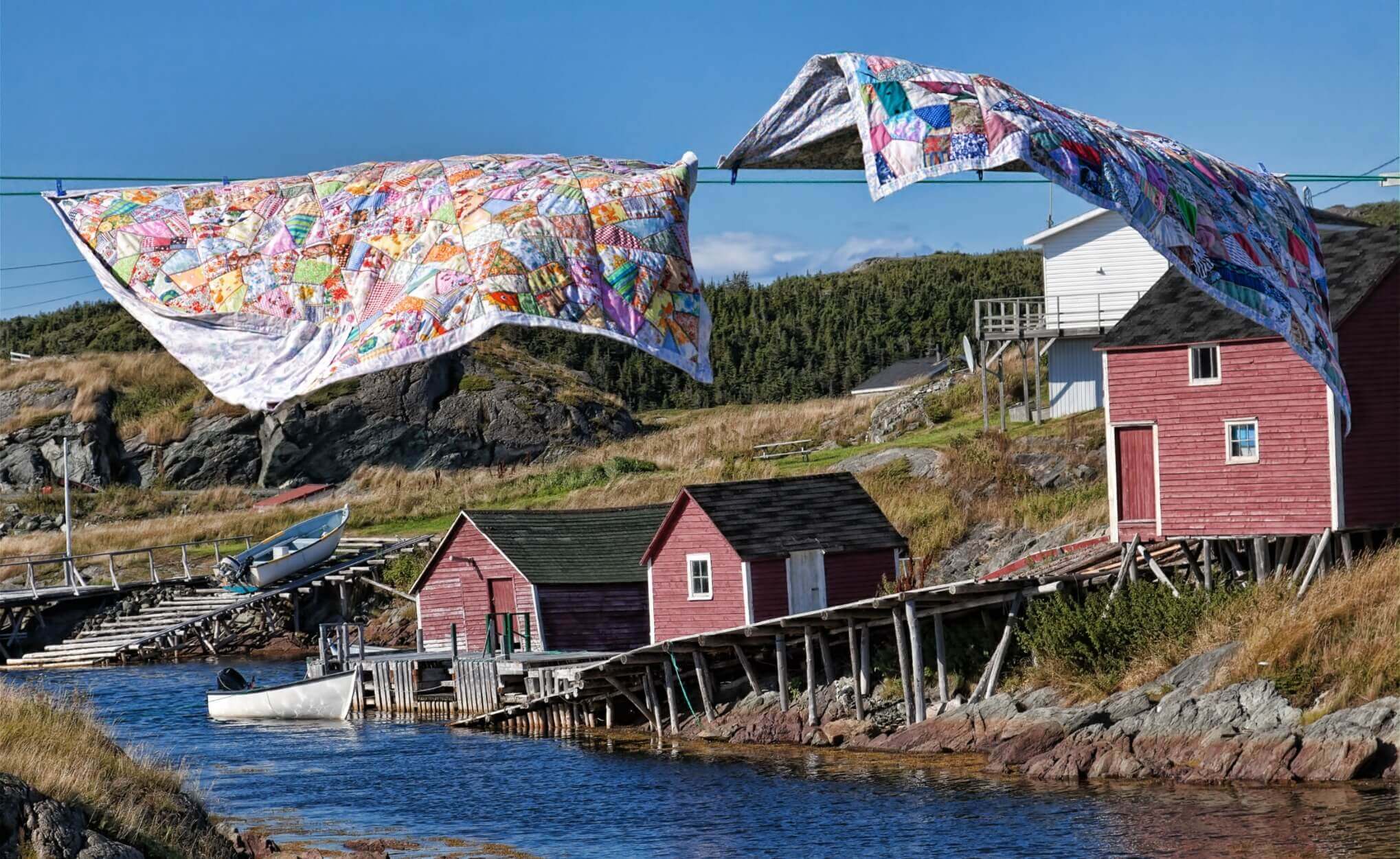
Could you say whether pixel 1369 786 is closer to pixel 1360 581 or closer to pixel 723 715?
pixel 1360 581

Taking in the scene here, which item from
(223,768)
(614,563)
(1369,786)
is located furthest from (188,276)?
(614,563)

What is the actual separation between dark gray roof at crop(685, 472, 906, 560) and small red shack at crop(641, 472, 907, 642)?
2cm

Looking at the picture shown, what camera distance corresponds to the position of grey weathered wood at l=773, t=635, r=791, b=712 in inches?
1326

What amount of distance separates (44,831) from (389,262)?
12178 mm

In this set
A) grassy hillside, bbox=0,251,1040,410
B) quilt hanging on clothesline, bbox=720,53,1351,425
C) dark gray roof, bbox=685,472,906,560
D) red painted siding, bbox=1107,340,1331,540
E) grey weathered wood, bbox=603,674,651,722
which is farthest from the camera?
grassy hillside, bbox=0,251,1040,410

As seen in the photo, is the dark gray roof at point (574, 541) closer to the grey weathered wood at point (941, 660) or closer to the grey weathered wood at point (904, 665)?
the grey weathered wood at point (904, 665)

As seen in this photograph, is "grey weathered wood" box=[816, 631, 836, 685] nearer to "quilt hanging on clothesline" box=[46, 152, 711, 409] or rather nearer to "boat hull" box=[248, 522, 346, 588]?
"boat hull" box=[248, 522, 346, 588]

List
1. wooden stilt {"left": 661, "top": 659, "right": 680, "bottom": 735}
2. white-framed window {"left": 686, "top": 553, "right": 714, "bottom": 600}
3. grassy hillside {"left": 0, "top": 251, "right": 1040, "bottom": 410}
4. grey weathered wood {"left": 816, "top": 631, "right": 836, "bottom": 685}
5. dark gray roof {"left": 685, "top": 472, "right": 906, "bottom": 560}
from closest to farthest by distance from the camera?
1. grey weathered wood {"left": 816, "top": 631, "right": 836, "bottom": 685}
2. wooden stilt {"left": 661, "top": 659, "right": 680, "bottom": 735}
3. dark gray roof {"left": 685, "top": 472, "right": 906, "bottom": 560}
4. white-framed window {"left": 686, "top": 553, "right": 714, "bottom": 600}
5. grassy hillside {"left": 0, "top": 251, "right": 1040, "bottom": 410}

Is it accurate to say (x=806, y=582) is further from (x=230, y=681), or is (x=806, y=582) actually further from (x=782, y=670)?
(x=230, y=681)

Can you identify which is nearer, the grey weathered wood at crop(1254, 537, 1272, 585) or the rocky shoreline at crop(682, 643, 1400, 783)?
the rocky shoreline at crop(682, 643, 1400, 783)

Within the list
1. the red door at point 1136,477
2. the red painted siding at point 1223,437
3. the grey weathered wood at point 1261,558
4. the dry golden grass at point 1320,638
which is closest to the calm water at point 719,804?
the dry golden grass at point 1320,638

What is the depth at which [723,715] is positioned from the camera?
115 ft

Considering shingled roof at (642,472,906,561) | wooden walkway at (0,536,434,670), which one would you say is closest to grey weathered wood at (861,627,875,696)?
shingled roof at (642,472,906,561)

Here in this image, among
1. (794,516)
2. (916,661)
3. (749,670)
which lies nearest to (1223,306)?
(916,661)
